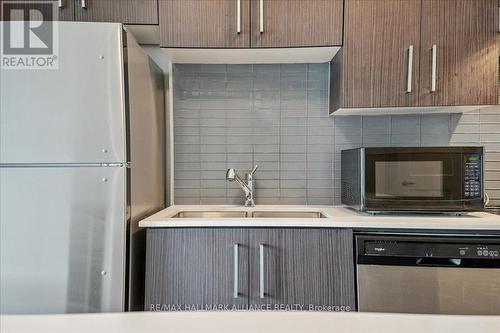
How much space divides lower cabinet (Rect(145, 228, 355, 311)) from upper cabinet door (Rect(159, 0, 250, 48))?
37.3 inches

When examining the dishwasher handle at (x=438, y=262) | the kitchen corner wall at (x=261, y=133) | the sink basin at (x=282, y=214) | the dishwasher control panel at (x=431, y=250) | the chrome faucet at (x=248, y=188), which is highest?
the kitchen corner wall at (x=261, y=133)

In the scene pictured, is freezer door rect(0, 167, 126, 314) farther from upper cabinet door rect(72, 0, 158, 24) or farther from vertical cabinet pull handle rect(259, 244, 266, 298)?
upper cabinet door rect(72, 0, 158, 24)

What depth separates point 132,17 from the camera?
1.53 m

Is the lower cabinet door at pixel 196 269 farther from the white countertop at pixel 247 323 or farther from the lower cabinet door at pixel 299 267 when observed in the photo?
the white countertop at pixel 247 323

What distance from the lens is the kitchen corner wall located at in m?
1.87

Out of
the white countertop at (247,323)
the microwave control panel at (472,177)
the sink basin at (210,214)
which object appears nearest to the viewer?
the white countertop at (247,323)

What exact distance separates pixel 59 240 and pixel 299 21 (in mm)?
1503

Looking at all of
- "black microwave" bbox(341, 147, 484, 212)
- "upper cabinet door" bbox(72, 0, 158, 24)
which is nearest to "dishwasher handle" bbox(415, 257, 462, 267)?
"black microwave" bbox(341, 147, 484, 212)

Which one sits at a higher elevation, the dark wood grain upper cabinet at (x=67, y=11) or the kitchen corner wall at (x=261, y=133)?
the dark wood grain upper cabinet at (x=67, y=11)

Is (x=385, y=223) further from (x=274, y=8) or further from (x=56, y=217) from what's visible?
(x=56, y=217)

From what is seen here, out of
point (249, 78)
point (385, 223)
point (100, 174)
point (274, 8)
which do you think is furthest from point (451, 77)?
point (100, 174)

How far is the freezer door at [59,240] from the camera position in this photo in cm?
125

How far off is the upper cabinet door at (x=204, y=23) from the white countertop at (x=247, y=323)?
1330 millimetres

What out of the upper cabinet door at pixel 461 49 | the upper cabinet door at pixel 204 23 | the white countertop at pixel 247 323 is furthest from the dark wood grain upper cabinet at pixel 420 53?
the white countertop at pixel 247 323
